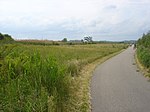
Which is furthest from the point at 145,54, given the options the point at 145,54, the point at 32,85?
the point at 32,85

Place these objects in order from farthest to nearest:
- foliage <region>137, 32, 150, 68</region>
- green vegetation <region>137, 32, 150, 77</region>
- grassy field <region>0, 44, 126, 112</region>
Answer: foliage <region>137, 32, 150, 68</region>, green vegetation <region>137, 32, 150, 77</region>, grassy field <region>0, 44, 126, 112</region>

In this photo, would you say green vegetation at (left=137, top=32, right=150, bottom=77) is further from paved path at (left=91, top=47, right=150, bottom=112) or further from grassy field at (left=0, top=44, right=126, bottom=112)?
grassy field at (left=0, top=44, right=126, bottom=112)

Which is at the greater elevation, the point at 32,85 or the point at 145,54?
the point at 32,85

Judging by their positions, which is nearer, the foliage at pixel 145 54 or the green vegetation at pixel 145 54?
the green vegetation at pixel 145 54

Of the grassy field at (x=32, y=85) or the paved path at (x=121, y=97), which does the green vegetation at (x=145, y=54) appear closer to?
the paved path at (x=121, y=97)

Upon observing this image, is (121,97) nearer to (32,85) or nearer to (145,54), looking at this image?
(32,85)

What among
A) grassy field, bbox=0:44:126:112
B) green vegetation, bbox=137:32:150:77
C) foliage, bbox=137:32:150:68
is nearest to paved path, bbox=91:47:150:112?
grassy field, bbox=0:44:126:112

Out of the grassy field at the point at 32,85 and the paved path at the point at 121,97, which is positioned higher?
the grassy field at the point at 32,85

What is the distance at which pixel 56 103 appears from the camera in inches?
387

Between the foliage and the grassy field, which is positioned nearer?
the grassy field

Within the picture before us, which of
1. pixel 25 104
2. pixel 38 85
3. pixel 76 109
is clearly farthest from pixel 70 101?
pixel 25 104

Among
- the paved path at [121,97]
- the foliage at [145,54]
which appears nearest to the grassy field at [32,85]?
the paved path at [121,97]

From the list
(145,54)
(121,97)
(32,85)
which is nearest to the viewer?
(32,85)

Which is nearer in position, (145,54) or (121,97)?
(121,97)
